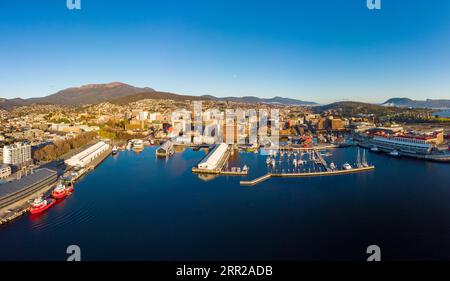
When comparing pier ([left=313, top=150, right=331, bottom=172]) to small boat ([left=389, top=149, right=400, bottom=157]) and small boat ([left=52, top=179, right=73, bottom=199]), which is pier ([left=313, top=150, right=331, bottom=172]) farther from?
small boat ([left=52, top=179, right=73, bottom=199])

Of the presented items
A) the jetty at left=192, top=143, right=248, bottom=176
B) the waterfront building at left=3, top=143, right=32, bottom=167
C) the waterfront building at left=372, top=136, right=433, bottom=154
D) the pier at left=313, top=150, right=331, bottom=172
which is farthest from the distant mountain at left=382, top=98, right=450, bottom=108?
the waterfront building at left=3, top=143, right=32, bottom=167

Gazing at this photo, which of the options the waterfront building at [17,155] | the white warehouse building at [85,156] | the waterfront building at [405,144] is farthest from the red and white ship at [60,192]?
the waterfront building at [405,144]

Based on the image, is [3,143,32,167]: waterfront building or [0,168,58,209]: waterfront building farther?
[3,143,32,167]: waterfront building

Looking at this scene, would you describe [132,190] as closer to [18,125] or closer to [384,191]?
[384,191]

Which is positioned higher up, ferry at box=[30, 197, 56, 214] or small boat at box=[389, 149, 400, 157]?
small boat at box=[389, 149, 400, 157]

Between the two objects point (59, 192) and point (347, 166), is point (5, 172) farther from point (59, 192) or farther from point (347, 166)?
point (347, 166)

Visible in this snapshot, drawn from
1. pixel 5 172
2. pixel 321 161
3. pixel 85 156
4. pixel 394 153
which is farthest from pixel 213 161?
pixel 394 153
